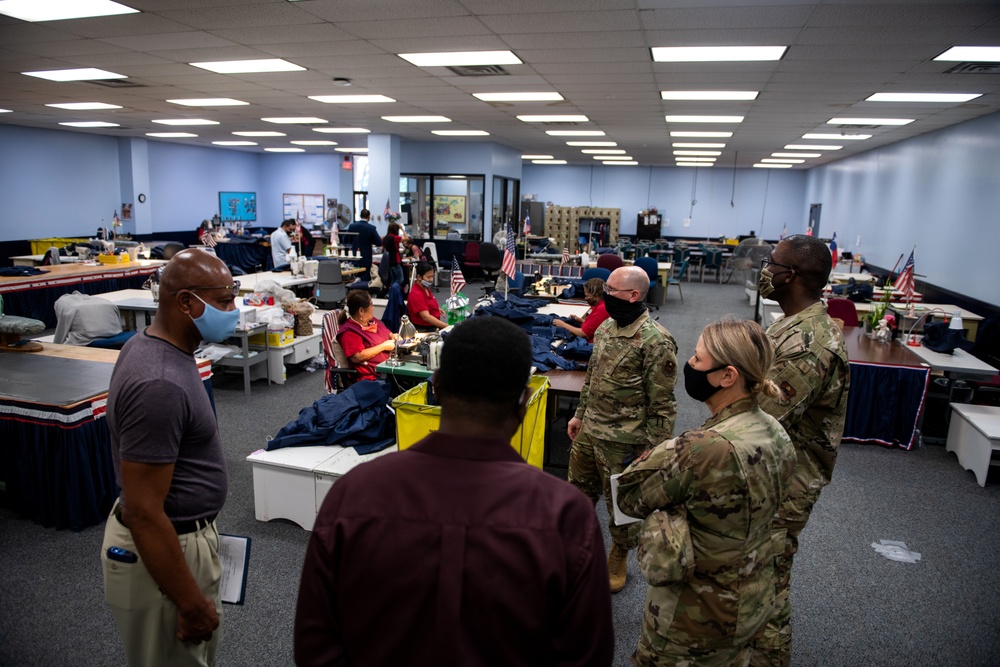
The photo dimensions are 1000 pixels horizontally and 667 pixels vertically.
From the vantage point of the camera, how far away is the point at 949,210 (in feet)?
28.6

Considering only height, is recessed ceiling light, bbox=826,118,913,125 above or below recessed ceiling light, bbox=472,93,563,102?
above

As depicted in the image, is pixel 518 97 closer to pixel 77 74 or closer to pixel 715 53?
pixel 715 53

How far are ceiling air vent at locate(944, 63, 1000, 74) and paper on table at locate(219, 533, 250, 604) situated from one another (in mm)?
6482

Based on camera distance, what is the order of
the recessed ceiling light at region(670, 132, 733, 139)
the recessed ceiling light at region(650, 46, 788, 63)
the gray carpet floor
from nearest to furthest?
the gray carpet floor
the recessed ceiling light at region(650, 46, 788, 63)
the recessed ceiling light at region(670, 132, 733, 139)

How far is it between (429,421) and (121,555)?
1803mm

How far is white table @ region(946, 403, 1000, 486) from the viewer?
4.67m

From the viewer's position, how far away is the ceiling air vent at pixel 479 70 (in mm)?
6255

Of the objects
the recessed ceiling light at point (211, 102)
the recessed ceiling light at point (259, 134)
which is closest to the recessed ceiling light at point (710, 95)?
the recessed ceiling light at point (211, 102)

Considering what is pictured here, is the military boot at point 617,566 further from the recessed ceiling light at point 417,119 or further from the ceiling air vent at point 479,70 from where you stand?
the recessed ceiling light at point 417,119

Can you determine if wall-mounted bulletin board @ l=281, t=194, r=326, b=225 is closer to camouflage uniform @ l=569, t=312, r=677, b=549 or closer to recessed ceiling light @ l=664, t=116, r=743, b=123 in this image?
recessed ceiling light @ l=664, t=116, r=743, b=123

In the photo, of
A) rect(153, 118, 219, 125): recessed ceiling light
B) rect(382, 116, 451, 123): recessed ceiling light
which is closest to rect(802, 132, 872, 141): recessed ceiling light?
rect(382, 116, 451, 123): recessed ceiling light

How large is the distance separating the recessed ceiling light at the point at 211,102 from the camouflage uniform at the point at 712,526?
8854 mm

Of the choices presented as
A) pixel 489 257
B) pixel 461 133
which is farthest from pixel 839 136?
pixel 461 133

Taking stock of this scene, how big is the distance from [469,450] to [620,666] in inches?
88.0
